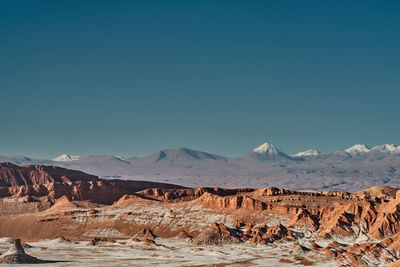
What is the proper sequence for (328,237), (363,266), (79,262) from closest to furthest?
(363,266)
(79,262)
(328,237)

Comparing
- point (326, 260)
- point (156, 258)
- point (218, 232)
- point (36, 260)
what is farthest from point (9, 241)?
point (326, 260)

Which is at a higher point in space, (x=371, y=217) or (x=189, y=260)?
(x=371, y=217)

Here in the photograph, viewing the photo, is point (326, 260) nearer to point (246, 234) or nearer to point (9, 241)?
point (246, 234)

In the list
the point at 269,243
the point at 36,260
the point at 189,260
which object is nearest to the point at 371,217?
the point at 269,243

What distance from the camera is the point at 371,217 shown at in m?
199

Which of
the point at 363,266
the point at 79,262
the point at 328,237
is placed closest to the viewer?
the point at 363,266

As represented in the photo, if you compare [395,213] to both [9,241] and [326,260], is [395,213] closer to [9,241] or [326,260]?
[326,260]

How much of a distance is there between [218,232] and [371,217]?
53056mm

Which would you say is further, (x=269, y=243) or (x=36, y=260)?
(x=269, y=243)

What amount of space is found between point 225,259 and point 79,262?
1627 inches

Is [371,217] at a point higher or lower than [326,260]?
higher

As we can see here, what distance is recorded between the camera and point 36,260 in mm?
161375

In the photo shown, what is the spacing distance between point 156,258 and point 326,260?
1928 inches

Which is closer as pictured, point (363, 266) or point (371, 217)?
point (363, 266)
